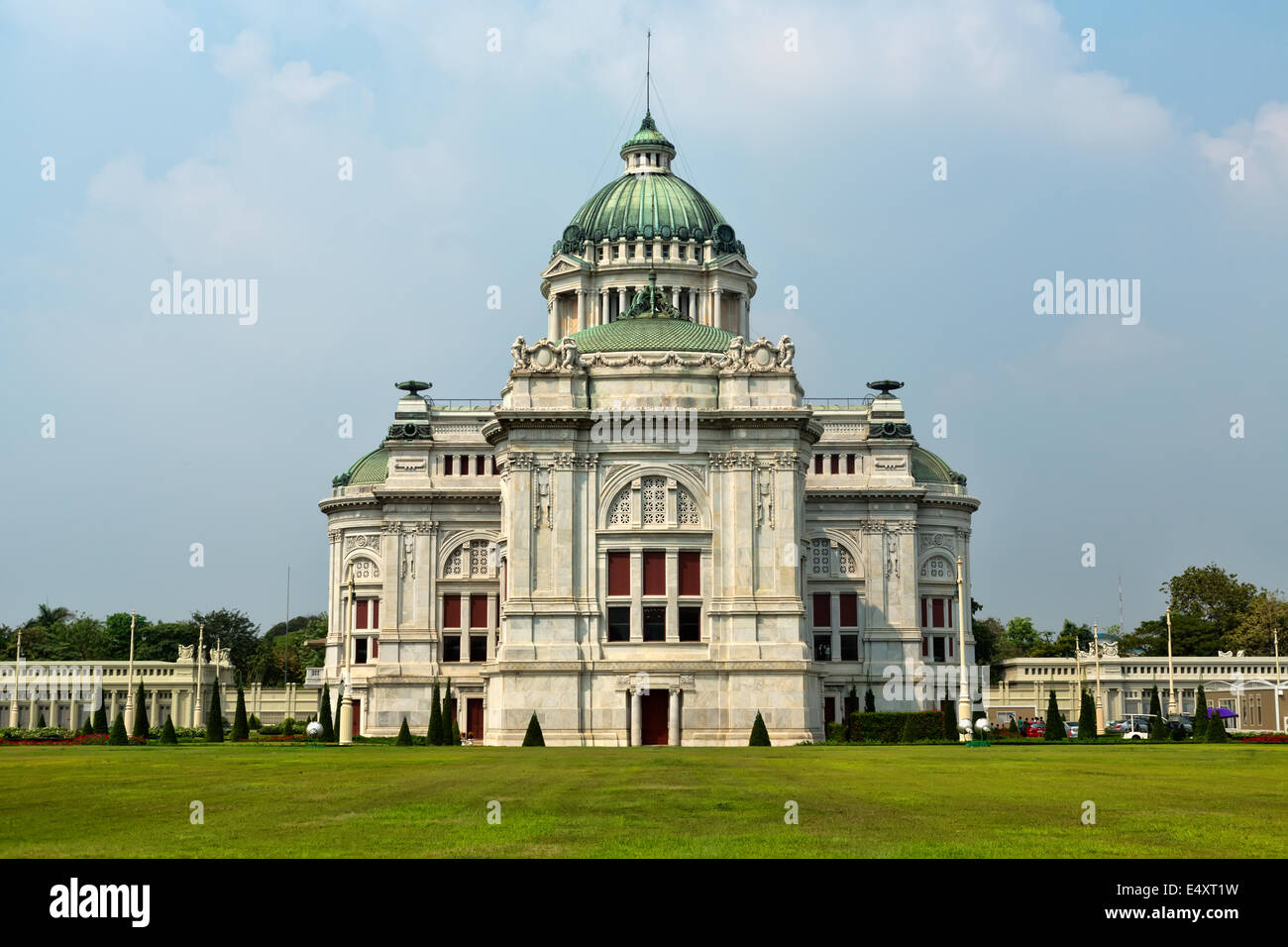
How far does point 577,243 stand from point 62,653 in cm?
6604

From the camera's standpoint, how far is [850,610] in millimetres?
107625

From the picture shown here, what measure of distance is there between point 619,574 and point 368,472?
3628 centimetres

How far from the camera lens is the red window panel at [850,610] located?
352 feet

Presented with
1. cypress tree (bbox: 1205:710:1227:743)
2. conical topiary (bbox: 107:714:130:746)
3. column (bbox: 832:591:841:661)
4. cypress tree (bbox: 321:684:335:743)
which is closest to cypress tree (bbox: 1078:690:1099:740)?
cypress tree (bbox: 1205:710:1227:743)

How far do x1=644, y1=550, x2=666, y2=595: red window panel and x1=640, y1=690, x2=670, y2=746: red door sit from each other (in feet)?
18.3

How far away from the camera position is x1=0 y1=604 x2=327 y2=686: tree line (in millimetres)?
143625

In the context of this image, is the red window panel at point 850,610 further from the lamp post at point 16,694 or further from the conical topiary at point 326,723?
the lamp post at point 16,694

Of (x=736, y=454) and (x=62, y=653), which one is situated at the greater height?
(x=736, y=454)

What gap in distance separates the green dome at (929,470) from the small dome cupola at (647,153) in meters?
29.8

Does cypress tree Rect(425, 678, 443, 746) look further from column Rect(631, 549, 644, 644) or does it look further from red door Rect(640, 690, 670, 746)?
column Rect(631, 549, 644, 644)

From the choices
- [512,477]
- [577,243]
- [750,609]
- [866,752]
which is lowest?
[866,752]
